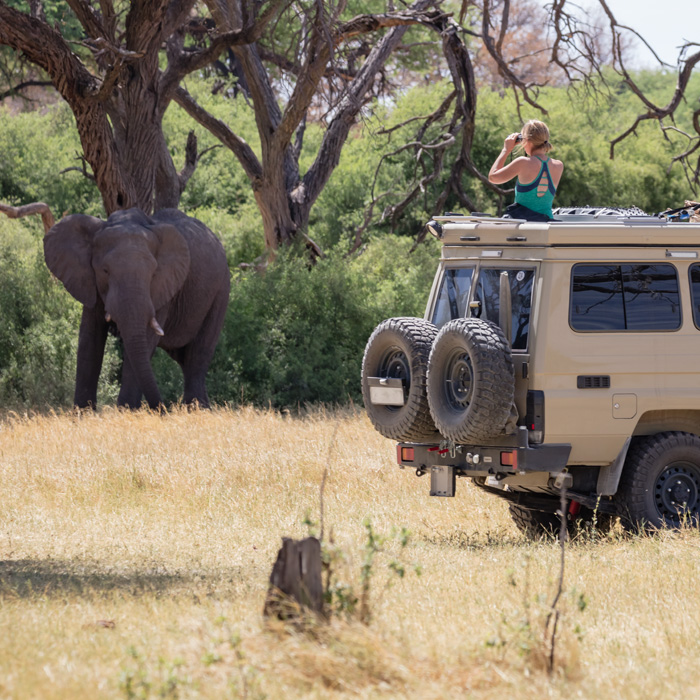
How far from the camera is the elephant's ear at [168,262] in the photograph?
1709cm

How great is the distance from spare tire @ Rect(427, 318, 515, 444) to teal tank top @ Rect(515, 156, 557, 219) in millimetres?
1742

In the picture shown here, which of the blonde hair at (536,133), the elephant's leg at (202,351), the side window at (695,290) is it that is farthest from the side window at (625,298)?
the elephant's leg at (202,351)

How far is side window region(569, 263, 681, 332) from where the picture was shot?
8336 mm

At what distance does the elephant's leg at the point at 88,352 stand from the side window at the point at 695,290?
10.4 metres

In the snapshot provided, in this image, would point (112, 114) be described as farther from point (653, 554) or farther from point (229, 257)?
point (653, 554)

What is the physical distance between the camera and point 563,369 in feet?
26.7

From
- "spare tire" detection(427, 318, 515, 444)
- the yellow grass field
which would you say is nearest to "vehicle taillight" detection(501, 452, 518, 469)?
"spare tire" detection(427, 318, 515, 444)

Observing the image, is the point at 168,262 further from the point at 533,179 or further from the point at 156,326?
the point at 533,179

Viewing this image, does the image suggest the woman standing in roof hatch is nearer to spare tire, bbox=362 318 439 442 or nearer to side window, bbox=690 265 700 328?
side window, bbox=690 265 700 328

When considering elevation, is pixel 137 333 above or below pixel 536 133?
below


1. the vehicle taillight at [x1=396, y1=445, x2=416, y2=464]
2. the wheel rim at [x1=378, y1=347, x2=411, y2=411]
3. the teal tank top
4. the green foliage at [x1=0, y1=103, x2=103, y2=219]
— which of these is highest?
the green foliage at [x1=0, y1=103, x2=103, y2=219]

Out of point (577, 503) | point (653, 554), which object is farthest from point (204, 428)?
point (653, 554)

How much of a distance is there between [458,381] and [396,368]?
0.90 m

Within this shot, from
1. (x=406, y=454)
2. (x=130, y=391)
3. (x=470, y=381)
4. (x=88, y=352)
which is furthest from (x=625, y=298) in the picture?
(x=88, y=352)
